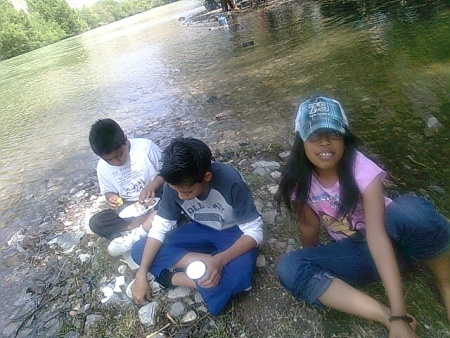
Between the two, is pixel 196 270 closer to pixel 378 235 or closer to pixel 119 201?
pixel 378 235

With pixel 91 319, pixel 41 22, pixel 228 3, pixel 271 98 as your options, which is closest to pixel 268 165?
pixel 91 319

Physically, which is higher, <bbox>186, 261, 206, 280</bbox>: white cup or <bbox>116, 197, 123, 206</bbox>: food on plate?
<bbox>186, 261, 206, 280</bbox>: white cup

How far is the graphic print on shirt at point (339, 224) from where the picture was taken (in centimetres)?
185

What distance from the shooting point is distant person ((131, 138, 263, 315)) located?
1.90m

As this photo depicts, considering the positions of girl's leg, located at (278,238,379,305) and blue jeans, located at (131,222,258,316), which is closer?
girl's leg, located at (278,238,379,305)

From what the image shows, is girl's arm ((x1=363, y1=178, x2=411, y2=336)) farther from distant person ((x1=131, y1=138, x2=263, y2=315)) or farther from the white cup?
the white cup

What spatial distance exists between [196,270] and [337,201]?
2.50ft

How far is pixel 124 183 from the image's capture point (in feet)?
9.37

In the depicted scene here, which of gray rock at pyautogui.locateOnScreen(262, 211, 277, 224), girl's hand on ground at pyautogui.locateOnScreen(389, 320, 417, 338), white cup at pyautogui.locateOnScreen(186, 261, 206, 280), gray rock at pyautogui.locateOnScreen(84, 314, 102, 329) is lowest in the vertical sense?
gray rock at pyautogui.locateOnScreen(262, 211, 277, 224)

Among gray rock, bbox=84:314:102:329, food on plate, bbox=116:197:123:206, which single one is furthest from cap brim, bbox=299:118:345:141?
food on plate, bbox=116:197:123:206

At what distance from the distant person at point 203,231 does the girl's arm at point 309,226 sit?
9.1 inches

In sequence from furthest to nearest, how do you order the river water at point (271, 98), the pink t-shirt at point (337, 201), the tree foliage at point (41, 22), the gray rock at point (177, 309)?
the tree foliage at point (41, 22), the river water at point (271, 98), the gray rock at point (177, 309), the pink t-shirt at point (337, 201)

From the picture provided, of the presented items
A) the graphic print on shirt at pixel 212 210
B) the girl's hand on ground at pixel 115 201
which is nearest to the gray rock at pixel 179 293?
the graphic print on shirt at pixel 212 210

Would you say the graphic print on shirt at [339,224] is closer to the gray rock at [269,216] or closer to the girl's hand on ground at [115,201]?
the gray rock at [269,216]
